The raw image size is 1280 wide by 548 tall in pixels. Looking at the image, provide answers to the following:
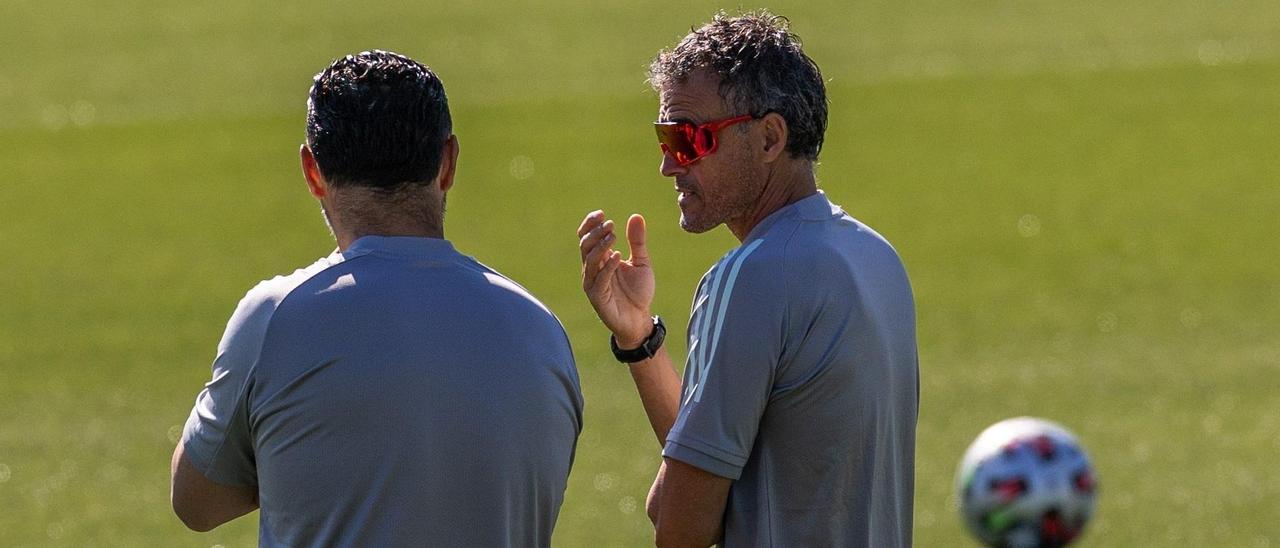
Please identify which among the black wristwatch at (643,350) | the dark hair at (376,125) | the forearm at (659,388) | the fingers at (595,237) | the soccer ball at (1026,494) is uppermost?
the dark hair at (376,125)

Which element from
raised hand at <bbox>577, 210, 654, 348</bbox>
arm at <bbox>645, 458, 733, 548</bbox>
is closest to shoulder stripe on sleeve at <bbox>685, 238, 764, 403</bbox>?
arm at <bbox>645, 458, 733, 548</bbox>

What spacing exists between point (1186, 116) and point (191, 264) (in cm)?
1145

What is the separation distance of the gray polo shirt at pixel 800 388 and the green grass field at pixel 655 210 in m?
5.19

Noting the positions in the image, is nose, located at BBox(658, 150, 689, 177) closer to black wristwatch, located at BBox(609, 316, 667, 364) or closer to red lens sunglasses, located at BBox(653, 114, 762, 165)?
red lens sunglasses, located at BBox(653, 114, 762, 165)

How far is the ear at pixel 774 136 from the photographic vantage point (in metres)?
4.18

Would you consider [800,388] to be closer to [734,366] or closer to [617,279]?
[734,366]

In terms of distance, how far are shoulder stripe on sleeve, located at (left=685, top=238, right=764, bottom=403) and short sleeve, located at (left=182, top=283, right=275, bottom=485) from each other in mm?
942

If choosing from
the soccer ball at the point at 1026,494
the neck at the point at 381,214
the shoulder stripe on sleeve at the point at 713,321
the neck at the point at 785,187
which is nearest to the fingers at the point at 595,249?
the neck at the point at 785,187

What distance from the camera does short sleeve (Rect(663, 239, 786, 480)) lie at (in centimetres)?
391

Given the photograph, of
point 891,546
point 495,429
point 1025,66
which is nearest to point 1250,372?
point 891,546

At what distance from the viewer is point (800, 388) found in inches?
157

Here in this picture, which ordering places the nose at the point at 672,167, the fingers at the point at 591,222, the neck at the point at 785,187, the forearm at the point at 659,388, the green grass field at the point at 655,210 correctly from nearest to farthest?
the neck at the point at 785,187, the nose at the point at 672,167, the fingers at the point at 591,222, the forearm at the point at 659,388, the green grass field at the point at 655,210

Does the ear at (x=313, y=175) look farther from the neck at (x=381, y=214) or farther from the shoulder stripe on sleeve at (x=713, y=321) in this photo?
the shoulder stripe on sleeve at (x=713, y=321)

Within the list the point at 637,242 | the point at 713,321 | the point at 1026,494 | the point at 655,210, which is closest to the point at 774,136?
the point at 713,321
